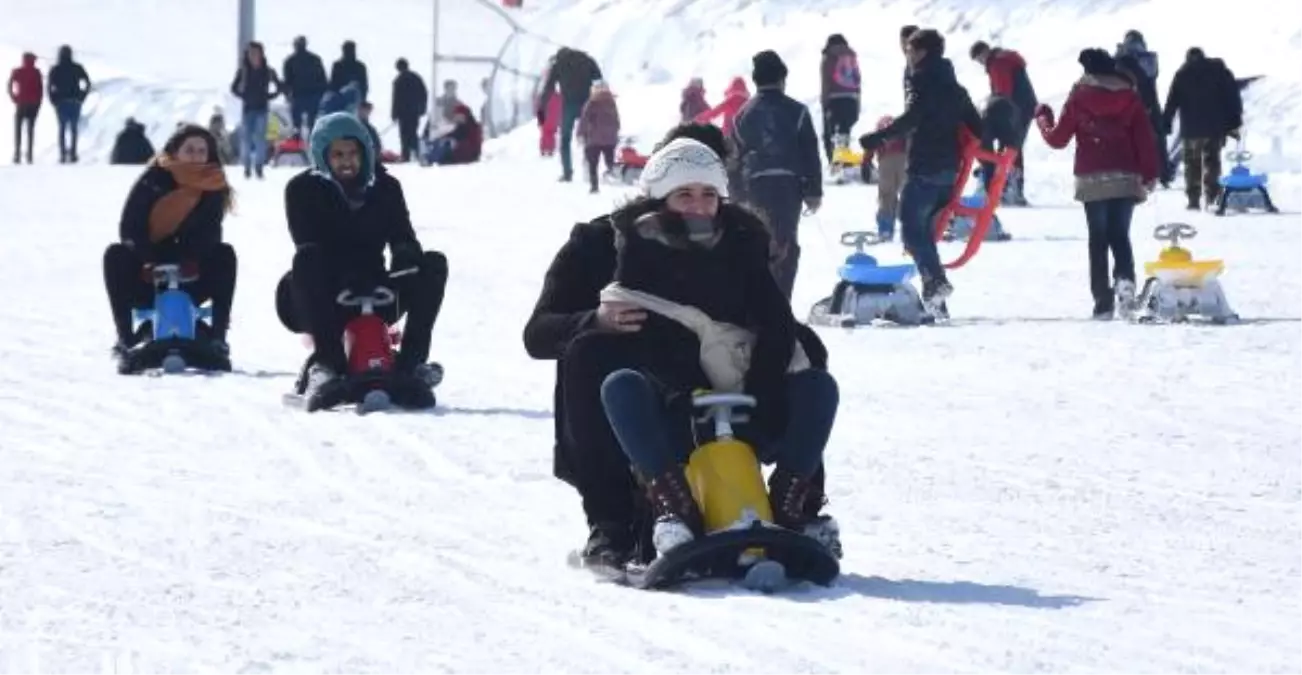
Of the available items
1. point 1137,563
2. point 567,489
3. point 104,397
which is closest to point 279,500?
point 567,489

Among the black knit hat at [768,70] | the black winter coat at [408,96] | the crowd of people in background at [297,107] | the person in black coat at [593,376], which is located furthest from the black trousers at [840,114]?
the person in black coat at [593,376]

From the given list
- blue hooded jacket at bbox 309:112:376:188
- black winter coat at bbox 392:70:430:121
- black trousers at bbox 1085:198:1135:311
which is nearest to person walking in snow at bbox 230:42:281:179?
black winter coat at bbox 392:70:430:121

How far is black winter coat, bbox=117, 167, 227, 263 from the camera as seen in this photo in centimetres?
1378

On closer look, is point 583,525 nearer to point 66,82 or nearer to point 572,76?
point 572,76

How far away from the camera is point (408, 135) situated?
3759 centimetres

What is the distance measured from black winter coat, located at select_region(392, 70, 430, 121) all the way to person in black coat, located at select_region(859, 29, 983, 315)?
67.9 feet

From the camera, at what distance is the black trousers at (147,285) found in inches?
548

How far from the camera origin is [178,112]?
1775 inches

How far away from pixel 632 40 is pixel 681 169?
3887cm

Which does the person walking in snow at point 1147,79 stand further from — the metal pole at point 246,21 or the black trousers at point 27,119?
the metal pole at point 246,21

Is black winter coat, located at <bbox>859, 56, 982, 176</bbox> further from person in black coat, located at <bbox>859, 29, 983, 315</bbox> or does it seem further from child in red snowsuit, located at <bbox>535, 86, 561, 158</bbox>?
child in red snowsuit, located at <bbox>535, 86, 561, 158</bbox>

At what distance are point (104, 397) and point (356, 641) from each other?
6356mm

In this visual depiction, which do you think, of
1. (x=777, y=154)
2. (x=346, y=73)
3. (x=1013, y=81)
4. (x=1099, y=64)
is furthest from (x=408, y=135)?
(x=777, y=154)

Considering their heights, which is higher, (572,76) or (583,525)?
(572,76)
